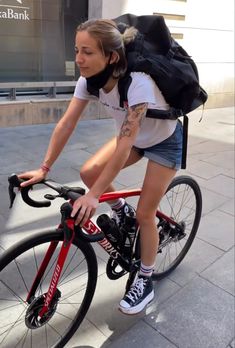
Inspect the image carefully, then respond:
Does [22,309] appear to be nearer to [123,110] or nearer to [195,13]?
[123,110]

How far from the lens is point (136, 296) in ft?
8.05

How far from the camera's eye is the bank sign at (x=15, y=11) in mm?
6227

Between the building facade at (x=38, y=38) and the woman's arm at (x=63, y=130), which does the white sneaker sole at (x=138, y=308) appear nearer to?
the woman's arm at (x=63, y=130)

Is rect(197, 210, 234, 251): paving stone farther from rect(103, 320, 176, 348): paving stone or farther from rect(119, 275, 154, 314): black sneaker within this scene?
rect(103, 320, 176, 348): paving stone

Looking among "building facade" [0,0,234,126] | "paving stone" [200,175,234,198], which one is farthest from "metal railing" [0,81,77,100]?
"paving stone" [200,175,234,198]

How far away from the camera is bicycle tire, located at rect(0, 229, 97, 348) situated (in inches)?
72.8

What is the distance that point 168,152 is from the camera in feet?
7.44

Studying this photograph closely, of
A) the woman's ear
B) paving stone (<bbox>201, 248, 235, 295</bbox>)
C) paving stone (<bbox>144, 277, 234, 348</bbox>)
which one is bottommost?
paving stone (<bbox>144, 277, 234, 348</bbox>)

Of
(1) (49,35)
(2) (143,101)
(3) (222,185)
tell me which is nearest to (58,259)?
(2) (143,101)

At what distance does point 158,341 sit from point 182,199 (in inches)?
45.4

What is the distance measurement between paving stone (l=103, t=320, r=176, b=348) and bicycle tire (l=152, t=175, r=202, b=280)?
1.67ft

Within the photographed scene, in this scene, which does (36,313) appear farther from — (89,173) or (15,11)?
(15,11)

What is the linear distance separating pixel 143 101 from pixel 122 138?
20 centimetres

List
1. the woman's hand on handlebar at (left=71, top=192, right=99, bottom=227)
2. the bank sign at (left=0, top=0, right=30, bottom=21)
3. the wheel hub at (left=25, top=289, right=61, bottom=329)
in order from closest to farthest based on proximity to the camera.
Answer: the woman's hand on handlebar at (left=71, top=192, right=99, bottom=227) < the wheel hub at (left=25, top=289, right=61, bottom=329) < the bank sign at (left=0, top=0, right=30, bottom=21)
